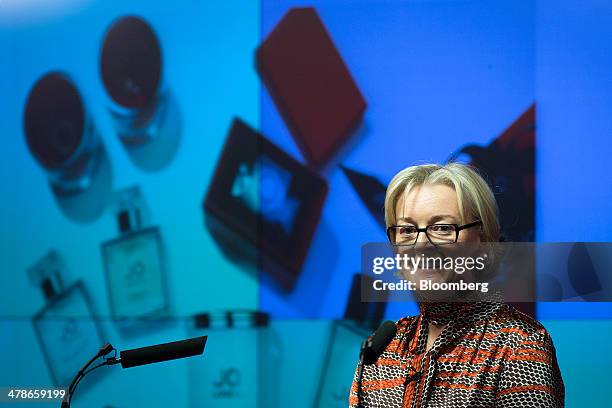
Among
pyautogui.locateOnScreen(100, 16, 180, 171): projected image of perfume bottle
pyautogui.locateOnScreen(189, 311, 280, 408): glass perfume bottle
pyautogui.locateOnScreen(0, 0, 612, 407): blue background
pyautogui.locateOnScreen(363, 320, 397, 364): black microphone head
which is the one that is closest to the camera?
pyautogui.locateOnScreen(363, 320, 397, 364): black microphone head

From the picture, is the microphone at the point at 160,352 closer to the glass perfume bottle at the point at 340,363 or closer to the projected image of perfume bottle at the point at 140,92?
the glass perfume bottle at the point at 340,363

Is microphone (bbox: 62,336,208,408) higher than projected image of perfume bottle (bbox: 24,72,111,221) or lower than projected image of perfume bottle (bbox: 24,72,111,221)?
lower

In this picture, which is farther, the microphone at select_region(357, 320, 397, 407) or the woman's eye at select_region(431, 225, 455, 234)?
the woman's eye at select_region(431, 225, 455, 234)

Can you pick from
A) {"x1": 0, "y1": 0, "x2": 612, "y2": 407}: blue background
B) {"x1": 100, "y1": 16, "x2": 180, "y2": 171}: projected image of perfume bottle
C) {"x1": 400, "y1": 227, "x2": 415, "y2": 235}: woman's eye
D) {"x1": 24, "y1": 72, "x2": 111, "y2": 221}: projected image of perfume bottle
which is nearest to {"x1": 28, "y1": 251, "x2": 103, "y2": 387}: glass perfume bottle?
{"x1": 0, "y1": 0, "x2": 612, "y2": 407}: blue background

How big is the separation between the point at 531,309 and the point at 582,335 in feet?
0.61

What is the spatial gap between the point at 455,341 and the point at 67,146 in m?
1.92

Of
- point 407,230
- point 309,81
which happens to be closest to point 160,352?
point 407,230

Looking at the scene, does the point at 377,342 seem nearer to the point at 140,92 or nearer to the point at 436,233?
the point at 436,233

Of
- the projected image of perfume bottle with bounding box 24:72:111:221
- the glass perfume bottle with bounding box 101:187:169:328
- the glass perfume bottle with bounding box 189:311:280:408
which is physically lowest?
the glass perfume bottle with bounding box 189:311:280:408

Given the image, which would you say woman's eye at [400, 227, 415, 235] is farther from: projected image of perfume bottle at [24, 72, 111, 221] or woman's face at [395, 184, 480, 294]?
projected image of perfume bottle at [24, 72, 111, 221]

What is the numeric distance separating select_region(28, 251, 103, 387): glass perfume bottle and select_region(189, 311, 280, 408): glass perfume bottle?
0.40m

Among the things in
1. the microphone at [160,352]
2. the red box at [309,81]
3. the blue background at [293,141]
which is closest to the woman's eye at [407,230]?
the microphone at [160,352]

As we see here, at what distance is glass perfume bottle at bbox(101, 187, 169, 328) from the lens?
314cm

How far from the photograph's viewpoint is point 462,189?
205 cm
